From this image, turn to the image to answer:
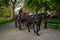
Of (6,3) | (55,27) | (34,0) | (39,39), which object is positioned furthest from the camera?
(6,3)

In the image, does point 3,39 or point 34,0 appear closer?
point 3,39

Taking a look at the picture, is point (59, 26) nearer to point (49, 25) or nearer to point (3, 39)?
point (49, 25)

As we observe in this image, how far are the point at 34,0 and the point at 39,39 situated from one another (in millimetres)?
8609

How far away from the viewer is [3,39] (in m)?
12.1

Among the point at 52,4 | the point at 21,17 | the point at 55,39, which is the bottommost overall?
the point at 55,39

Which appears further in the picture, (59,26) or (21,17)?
(59,26)

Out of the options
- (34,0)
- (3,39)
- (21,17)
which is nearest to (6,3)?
(34,0)

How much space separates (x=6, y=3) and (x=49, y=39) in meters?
12.5

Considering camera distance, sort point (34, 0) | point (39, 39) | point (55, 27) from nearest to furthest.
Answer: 1. point (39, 39)
2. point (55, 27)
3. point (34, 0)

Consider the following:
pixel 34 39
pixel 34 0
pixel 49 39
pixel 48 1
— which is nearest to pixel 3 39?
pixel 34 39

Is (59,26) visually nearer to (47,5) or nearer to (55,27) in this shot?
(55,27)

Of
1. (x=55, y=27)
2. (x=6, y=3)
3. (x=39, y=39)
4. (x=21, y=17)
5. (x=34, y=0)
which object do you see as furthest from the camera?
(x=6, y=3)

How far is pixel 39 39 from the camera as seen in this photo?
11922 millimetres

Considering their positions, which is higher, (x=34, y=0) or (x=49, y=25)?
(x=34, y=0)
